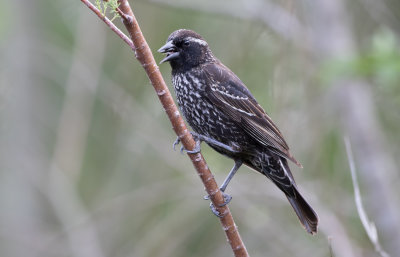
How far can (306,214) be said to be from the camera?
15.6 feet

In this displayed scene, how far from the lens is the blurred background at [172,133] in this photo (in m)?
6.39

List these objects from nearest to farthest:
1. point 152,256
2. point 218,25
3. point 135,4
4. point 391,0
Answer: point 152,256 < point 391,0 < point 135,4 < point 218,25

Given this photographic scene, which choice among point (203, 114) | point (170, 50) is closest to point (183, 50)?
point (170, 50)

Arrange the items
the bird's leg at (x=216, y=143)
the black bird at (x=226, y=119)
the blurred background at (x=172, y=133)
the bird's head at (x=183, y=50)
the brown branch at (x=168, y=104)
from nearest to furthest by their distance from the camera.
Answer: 1. the brown branch at (x=168, y=104)
2. the bird's leg at (x=216, y=143)
3. the black bird at (x=226, y=119)
4. the bird's head at (x=183, y=50)
5. the blurred background at (x=172, y=133)

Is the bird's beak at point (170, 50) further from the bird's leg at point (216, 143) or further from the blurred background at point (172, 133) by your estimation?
the blurred background at point (172, 133)

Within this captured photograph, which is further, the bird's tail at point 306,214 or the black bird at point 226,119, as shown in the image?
the black bird at point 226,119

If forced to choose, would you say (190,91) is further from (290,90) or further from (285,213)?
(285,213)

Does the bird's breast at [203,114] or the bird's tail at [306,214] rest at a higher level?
the bird's breast at [203,114]

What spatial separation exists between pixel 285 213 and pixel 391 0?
235 cm

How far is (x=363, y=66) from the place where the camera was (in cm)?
520

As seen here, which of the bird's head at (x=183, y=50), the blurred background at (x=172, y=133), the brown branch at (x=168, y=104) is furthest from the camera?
the blurred background at (x=172, y=133)

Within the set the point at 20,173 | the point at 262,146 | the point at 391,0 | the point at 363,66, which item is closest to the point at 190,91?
the point at 262,146

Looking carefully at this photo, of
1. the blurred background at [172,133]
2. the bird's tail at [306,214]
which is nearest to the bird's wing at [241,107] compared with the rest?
the bird's tail at [306,214]

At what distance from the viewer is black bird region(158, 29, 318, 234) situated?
4852mm
